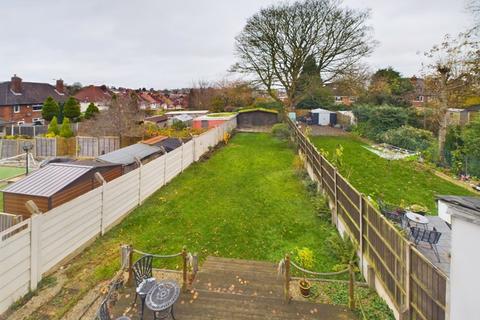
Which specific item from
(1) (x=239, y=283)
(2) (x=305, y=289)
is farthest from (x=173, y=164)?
(2) (x=305, y=289)

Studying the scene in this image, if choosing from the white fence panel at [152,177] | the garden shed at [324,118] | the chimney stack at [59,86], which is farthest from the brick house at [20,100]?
the garden shed at [324,118]

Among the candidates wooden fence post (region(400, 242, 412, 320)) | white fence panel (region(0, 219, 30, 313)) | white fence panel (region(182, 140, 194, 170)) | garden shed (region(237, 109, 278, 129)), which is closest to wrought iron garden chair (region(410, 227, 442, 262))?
wooden fence post (region(400, 242, 412, 320))

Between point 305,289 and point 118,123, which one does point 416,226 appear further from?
point 118,123

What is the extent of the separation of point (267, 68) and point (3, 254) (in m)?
25.6

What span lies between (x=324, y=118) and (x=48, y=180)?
3175 cm

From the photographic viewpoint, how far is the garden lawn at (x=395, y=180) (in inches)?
433

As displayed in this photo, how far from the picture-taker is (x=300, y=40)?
1016 inches

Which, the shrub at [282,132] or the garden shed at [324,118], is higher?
the garden shed at [324,118]

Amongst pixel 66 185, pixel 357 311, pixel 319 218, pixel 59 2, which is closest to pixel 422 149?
pixel 319 218

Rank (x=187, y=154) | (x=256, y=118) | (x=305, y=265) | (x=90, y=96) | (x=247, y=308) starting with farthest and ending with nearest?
(x=90, y=96)
(x=256, y=118)
(x=187, y=154)
(x=305, y=265)
(x=247, y=308)

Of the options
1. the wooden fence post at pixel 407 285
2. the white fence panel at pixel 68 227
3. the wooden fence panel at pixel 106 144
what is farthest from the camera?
the wooden fence panel at pixel 106 144

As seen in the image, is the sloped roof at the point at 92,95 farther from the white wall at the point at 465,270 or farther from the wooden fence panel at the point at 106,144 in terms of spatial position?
the white wall at the point at 465,270

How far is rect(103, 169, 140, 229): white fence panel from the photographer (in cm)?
786

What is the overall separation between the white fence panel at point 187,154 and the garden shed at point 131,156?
1336 mm
